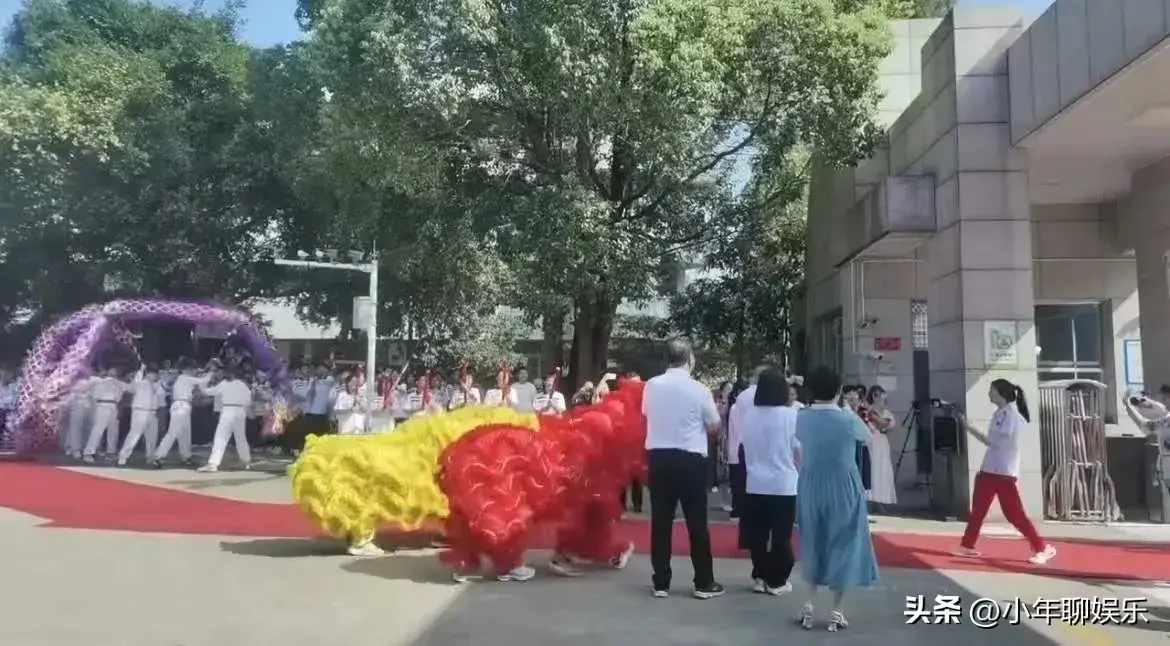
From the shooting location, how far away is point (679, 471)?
268 inches

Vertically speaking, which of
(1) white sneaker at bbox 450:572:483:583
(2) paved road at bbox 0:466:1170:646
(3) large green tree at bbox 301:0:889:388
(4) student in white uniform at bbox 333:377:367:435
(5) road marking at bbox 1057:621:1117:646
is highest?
(3) large green tree at bbox 301:0:889:388

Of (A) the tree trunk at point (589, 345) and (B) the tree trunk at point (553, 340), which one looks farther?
(B) the tree trunk at point (553, 340)

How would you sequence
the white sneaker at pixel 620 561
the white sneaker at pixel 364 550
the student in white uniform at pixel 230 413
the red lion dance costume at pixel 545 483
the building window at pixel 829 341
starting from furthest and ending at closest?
the building window at pixel 829 341
the student in white uniform at pixel 230 413
the white sneaker at pixel 364 550
the white sneaker at pixel 620 561
the red lion dance costume at pixel 545 483

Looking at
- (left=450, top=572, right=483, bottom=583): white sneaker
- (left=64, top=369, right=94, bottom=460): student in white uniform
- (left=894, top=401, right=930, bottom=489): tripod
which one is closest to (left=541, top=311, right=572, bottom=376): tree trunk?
(left=894, top=401, right=930, bottom=489): tripod

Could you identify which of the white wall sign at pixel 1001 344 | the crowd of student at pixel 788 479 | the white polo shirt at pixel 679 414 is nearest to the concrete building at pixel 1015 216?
the white wall sign at pixel 1001 344

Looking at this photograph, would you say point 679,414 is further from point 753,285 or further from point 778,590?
point 753,285

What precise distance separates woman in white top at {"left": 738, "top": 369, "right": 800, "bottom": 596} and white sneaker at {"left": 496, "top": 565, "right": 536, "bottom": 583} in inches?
66.6

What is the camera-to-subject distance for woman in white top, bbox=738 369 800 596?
694 cm

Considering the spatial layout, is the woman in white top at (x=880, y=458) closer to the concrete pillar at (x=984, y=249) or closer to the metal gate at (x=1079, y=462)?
the concrete pillar at (x=984, y=249)

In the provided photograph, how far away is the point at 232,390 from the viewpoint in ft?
51.7

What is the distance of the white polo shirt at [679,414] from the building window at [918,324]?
31.4 feet

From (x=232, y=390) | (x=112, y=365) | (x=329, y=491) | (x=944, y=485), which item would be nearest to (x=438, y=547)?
(x=329, y=491)

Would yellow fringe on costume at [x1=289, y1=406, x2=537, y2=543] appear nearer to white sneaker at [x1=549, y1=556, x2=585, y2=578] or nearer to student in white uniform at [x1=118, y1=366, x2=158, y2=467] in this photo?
white sneaker at [x1=549, y1=556, x2=585, y2=578]

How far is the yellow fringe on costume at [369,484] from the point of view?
8141 mm
